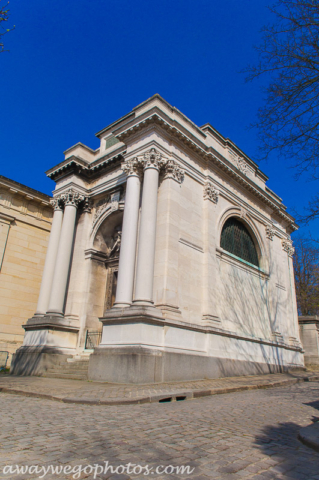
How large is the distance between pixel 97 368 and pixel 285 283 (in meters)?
16.2

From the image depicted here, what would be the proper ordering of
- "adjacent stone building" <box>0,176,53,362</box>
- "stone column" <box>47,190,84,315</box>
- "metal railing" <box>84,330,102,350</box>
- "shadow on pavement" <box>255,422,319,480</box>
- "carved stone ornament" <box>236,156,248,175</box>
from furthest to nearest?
"carved stone ornament" <box>236,156,248,175</box> → "adjacent stone building" <box>0,176,53,362</box> → "metal railing" <box>84,330,102,350</box> → "stone column" <box>47,190,84,315</box> → "shadow on pavement" <box>255,422,319,480</box>

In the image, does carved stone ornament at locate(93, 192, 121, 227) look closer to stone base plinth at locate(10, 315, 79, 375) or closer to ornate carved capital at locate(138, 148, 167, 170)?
ornate carved capital at locate(138, 148, 167, 170)

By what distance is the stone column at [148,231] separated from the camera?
1280cm

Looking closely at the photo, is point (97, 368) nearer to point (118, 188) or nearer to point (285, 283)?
point (118, 188)

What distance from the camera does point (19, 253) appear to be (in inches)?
842

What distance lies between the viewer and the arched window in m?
19.3

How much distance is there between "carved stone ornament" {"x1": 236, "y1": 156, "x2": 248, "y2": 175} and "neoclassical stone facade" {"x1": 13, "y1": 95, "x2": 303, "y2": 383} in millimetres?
132

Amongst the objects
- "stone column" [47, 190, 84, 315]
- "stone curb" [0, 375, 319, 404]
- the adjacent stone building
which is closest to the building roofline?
the adjacent stone building

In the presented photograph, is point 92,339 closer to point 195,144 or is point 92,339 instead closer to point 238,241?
point 238,241

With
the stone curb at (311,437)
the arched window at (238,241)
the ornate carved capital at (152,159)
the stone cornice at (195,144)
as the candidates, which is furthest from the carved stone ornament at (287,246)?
the stone curb at (311,437)

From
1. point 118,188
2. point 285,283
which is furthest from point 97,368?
point 285,283

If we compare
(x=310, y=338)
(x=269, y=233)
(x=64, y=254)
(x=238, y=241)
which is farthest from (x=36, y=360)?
(x=310, y=338)

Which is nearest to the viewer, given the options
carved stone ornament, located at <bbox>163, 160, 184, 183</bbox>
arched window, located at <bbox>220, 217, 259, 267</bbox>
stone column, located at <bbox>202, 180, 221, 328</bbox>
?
carved stone ornament, located at <bbox>163, 160, 184, 183</bbox>

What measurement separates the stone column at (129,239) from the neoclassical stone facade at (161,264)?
44mm
